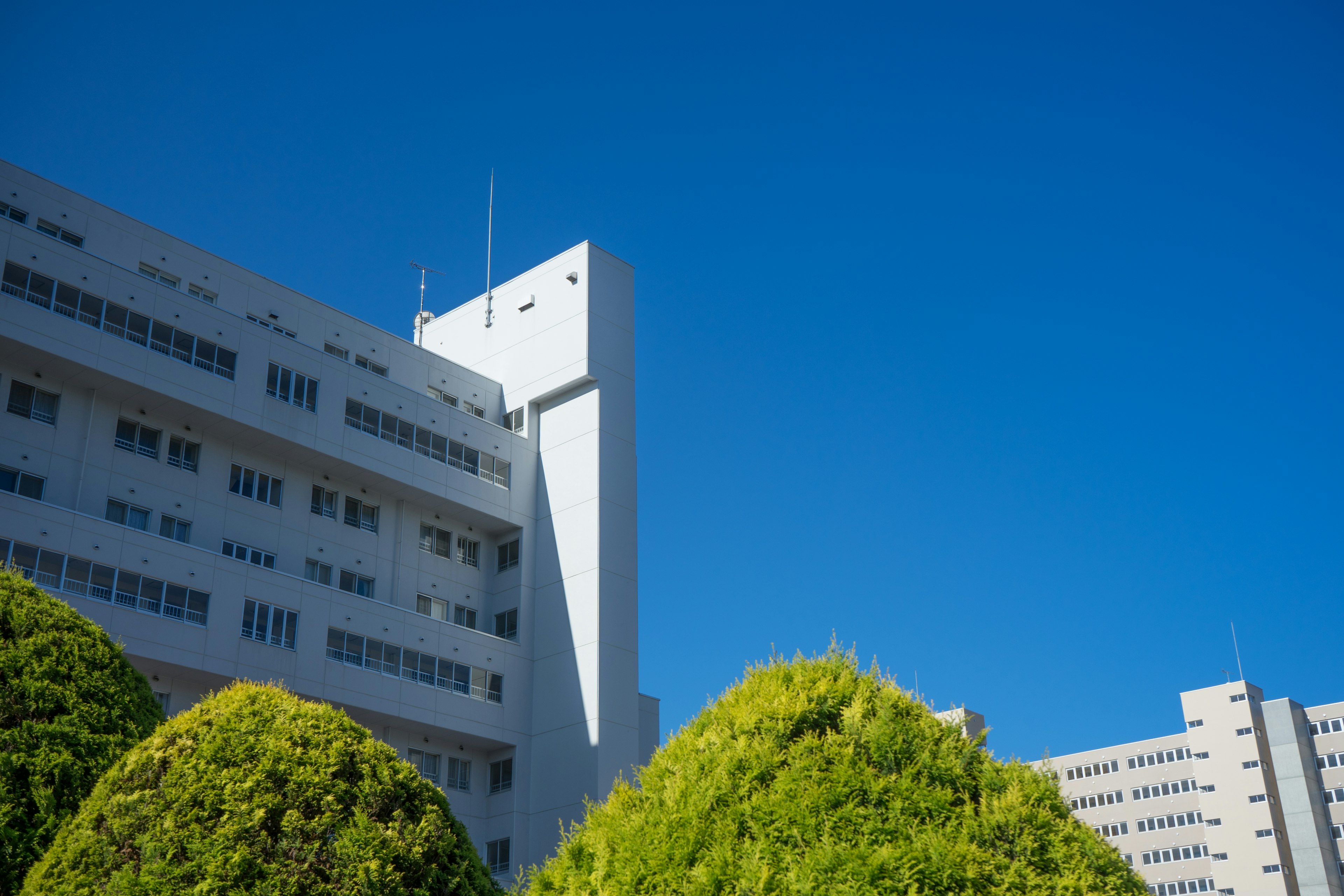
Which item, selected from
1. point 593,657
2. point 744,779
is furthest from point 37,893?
point 593,657

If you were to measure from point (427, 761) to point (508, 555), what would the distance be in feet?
32.9

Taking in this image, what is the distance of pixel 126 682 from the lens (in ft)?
54.6

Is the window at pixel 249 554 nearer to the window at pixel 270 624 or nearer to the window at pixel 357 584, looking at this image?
the window at pixel 270 624

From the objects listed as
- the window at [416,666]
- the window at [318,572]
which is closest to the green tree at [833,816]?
the window at [416,666]

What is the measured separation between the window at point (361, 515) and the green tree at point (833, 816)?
4012 cm

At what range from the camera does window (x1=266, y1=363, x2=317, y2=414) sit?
47.5m

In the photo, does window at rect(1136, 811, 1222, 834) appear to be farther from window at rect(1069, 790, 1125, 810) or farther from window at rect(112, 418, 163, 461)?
window at rect(112, 418, 163, 461)

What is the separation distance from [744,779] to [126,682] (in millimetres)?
9610

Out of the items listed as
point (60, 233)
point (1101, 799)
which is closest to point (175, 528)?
point (60, 233)

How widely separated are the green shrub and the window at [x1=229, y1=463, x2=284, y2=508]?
30816mm

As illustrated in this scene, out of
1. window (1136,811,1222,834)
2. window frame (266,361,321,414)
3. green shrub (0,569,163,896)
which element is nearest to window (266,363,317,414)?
window frame (266,361,321,414)

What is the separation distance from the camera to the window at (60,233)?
4509 cm

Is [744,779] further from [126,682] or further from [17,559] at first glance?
[17,559]

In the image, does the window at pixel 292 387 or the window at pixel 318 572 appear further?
the window at pixel 318 572
